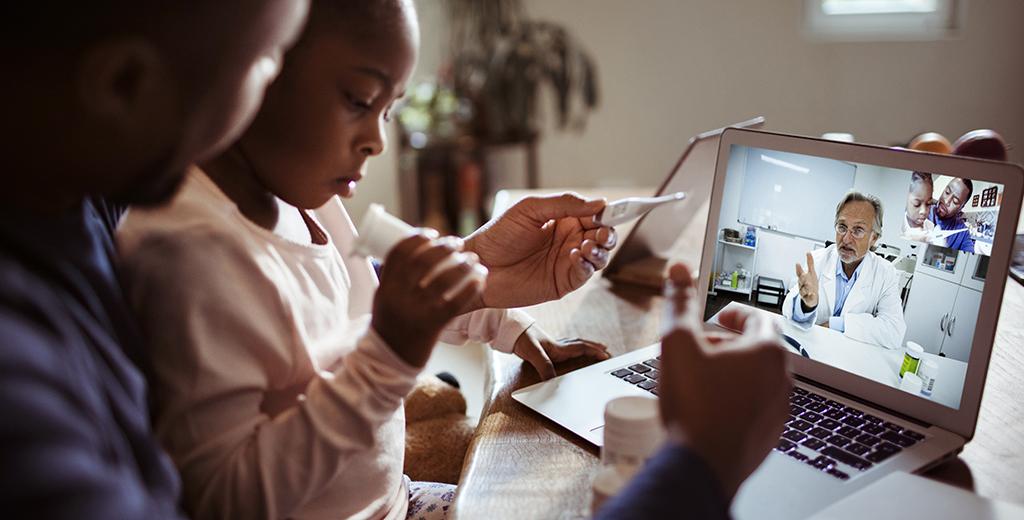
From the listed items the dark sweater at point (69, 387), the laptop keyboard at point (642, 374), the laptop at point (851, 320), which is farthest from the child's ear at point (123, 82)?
A: the laptop keyboard at point (642, 374)

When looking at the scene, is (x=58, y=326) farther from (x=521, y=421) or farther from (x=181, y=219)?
(x=521, y=421)

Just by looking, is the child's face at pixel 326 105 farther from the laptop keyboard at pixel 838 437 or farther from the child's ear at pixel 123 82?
the laptop keyboard at pixel 838 437

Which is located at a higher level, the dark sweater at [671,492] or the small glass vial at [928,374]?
the small glass vial at [928,374]

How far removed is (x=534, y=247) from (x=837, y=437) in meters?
0.46

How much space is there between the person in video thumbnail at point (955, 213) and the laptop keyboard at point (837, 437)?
194mm

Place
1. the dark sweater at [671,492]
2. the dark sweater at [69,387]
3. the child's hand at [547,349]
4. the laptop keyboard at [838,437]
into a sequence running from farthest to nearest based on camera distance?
the child's hand at [547,349] → the laptop keyboard at [838,437] → the dark sweater at [671,492] → the dark sweater at [69,387]

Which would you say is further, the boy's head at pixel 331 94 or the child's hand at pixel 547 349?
the child's hand at pixel 547 349

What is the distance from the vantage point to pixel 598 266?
1050mm

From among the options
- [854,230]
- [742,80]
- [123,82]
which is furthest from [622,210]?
Result: [742,80]

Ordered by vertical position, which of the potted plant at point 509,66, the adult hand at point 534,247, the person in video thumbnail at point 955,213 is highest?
the potted plant at point 509,66

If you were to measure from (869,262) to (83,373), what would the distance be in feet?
2.42

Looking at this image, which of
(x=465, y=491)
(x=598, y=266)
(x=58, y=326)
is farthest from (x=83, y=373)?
(x=598, y=266)

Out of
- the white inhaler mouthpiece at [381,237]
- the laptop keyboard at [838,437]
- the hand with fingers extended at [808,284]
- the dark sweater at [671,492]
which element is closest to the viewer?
the dark sweater at [671,492]

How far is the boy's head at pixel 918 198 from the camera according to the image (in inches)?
31.5
